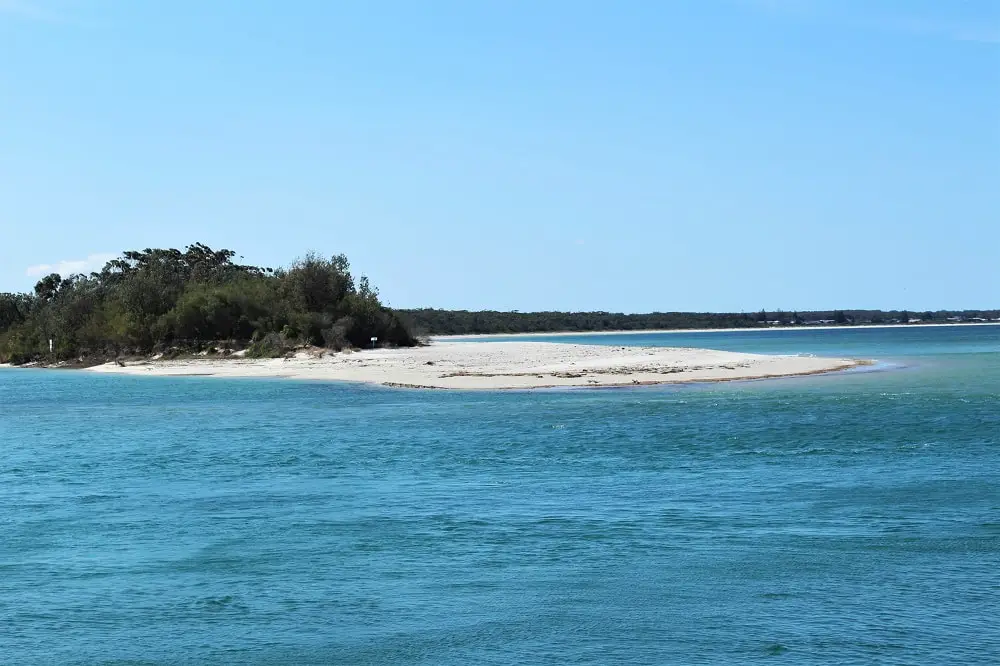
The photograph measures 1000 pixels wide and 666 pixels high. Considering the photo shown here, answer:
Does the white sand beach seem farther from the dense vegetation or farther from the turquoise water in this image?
the turquoise water

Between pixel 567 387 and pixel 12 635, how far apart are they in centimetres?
3421

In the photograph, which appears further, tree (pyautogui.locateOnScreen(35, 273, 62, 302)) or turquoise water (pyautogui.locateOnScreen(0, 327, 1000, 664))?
tree (pyautogui.locateOnScreen(35, 273, 62, 302))

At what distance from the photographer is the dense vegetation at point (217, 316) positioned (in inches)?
2953

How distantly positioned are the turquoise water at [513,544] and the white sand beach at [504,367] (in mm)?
17584

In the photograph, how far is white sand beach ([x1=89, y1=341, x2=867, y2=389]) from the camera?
47.8 metres

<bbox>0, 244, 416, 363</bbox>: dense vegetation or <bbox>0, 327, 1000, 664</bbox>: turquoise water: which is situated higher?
<bbox>0, 244, 416, 363</bbox>: dense vegetation

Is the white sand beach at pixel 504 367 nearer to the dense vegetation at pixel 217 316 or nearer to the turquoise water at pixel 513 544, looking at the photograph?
the dense vegetation at pixel 217 316

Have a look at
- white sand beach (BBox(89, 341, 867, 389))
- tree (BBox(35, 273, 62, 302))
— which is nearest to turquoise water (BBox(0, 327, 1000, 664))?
white sand beach (BBox(89, 341, 867, 389))

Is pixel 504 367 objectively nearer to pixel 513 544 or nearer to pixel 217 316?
pixel 217 316

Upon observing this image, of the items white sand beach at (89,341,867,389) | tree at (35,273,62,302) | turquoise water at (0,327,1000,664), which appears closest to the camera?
turquoise water at (0,327,1000,664)

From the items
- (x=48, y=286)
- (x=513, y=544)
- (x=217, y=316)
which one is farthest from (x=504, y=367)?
(x=48, y=286)

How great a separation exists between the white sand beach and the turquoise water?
17.6 metres

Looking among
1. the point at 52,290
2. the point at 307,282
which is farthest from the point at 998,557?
the point at 52,290

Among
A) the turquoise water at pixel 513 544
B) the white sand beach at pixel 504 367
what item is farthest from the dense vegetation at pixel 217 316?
the turquoise water at pixel 513 544
